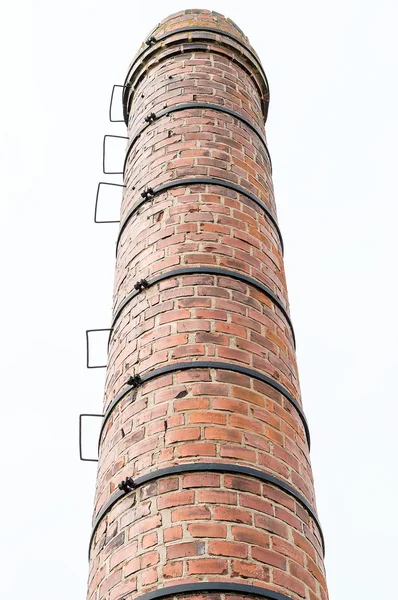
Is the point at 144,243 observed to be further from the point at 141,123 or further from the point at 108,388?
the point at 141,123

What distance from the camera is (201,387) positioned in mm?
3008

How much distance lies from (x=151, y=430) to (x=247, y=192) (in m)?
1.54

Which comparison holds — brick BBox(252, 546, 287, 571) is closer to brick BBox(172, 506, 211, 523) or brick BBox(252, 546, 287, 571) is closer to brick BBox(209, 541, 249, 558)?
brick BBox(209, 541, 249, 558)

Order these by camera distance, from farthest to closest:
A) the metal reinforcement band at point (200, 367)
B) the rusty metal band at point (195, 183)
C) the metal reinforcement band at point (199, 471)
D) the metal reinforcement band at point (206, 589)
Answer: the rusty metal band at point (195, 183) < the metal reinforcement band at point (200, 367) < the metal reinforcement band at point (199, 471) < the metal reinforcement band at point (206, 589)

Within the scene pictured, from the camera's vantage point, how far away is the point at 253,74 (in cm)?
530

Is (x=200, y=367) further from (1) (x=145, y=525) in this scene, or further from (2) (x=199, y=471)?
(1) (x=145, y=525)

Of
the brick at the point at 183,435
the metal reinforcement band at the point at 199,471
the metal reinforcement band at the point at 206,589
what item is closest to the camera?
the metal reinforcement band at the point at 206,589

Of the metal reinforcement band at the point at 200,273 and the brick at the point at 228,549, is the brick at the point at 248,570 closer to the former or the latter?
the brick at the point at 228,549

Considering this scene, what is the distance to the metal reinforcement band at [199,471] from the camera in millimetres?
2750

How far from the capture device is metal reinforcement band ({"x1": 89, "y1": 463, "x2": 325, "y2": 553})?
275 centimetres

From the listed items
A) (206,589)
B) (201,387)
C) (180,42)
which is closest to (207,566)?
(206,589)

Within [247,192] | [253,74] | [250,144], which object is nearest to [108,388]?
[247,192]

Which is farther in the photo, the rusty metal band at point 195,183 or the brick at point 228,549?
the rusty metal band at point 195,183

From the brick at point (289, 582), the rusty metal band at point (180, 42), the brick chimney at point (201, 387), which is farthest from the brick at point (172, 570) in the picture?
the rusty metal band at point (180, 42)
